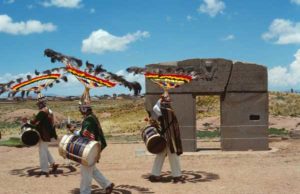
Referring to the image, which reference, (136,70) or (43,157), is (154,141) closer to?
(136,70)

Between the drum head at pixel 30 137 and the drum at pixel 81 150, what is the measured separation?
316 cm

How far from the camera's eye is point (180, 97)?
53.5ft

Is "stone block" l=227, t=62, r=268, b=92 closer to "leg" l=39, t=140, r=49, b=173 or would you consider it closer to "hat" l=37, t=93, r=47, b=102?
"hat" l=37, t=93, r=47, b=102

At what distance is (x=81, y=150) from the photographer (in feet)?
29.7

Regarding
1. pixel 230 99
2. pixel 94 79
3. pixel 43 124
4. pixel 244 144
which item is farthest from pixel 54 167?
pixel 244 144

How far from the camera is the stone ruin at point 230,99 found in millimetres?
16266

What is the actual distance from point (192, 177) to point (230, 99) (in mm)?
5154

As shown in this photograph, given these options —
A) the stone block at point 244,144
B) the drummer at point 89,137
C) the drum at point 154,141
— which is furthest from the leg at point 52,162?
the stone block at point 244,144

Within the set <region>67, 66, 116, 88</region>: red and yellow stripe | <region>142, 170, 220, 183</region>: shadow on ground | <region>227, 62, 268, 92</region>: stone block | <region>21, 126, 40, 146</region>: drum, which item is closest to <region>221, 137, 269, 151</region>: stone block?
<region>227, 62, 268, 92</region>: stone block

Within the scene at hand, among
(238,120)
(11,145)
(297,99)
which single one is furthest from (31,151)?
(297,99)

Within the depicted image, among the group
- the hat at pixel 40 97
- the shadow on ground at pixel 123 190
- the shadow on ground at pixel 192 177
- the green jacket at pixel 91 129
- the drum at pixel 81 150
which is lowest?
the shadow on ground at pixel 123 190

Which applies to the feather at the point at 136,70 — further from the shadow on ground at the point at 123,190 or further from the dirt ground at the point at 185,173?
the shadow on ground at the point at 123,190

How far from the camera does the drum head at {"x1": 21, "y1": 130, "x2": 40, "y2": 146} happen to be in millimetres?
12391

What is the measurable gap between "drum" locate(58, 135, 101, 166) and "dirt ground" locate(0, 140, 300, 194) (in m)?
1.36
